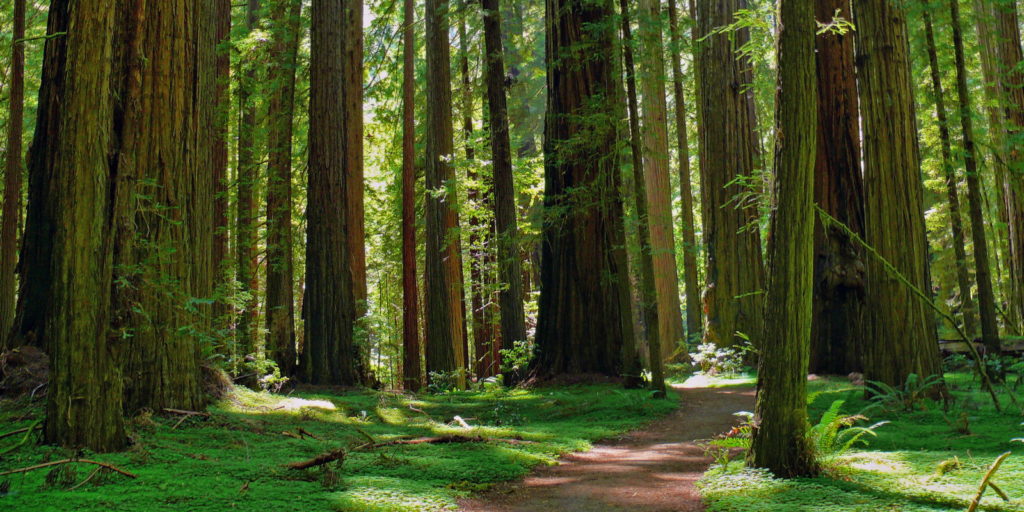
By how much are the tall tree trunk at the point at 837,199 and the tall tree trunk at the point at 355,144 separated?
24.7ft

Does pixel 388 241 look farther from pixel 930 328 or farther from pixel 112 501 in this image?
pixel 112 501

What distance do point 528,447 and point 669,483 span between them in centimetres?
154

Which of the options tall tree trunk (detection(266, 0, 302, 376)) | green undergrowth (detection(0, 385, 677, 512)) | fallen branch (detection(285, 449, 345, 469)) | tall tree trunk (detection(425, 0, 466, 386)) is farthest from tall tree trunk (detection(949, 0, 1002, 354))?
tall tree trunk (detection(266, 0, 302, 376))

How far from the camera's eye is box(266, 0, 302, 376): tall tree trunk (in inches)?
501

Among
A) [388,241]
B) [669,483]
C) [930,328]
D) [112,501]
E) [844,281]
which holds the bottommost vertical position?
[669,483]

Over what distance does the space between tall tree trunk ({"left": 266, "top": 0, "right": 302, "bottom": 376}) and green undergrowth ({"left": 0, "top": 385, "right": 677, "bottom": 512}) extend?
15.4ft

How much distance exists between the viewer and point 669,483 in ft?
15.5

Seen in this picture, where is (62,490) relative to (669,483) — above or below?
above

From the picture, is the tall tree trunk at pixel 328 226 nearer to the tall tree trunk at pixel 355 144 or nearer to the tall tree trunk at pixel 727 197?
the tall tree trunk at pixel 355 144

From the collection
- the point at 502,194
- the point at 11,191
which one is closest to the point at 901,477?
the point at 502,194

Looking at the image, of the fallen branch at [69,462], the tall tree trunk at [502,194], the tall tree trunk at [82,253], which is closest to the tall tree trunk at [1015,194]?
the tall tree trunk at [502,194]

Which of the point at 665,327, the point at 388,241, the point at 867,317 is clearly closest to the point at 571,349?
the point at 867,317

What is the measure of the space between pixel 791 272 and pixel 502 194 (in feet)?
30.8

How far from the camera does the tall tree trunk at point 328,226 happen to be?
36.7 ft
